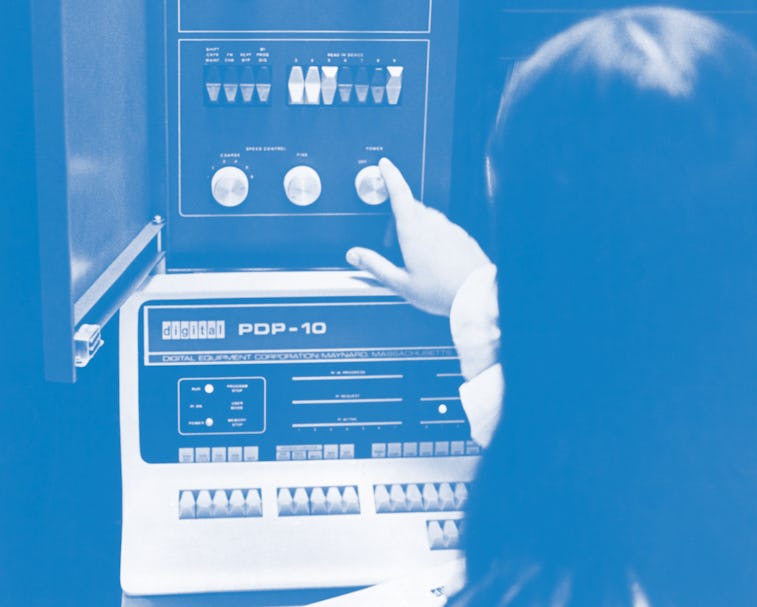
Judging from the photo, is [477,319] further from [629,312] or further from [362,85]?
[629,312]

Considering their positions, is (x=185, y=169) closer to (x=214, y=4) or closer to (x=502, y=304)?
(x=214, y=4)

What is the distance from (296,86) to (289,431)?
341 millimetres

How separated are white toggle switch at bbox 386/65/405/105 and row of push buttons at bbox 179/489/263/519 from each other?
1.33 ft

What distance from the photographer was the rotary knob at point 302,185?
114 cm

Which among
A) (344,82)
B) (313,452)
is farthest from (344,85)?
(313,452)

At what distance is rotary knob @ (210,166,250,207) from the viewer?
1129 millimetres

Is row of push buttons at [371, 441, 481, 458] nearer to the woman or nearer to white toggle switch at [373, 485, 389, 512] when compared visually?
white toggle switch at [373, 485, 389, 512]

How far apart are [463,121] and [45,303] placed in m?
0.52

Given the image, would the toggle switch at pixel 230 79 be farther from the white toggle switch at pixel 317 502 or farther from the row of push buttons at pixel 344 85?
the white toggle switch at pixel 317 502

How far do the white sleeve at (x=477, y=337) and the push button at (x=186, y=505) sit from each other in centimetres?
28

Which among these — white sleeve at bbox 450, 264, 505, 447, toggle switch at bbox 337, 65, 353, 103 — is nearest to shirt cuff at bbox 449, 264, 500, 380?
white sleeve at bbox 450, 264, 505, 447

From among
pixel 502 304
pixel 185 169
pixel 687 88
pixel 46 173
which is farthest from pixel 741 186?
pixel 185 169

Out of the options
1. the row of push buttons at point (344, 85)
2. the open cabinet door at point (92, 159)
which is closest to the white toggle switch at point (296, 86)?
the row of push buttons at point (344, 85)

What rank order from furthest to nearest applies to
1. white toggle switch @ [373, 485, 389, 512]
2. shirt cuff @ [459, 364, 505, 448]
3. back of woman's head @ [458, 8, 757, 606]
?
white toggle switch @ [373, 485, 389, 512] < shirt cuff @ [459, 364, 505, 448] < back of woman's head @ [458, 8, 757, 606]
